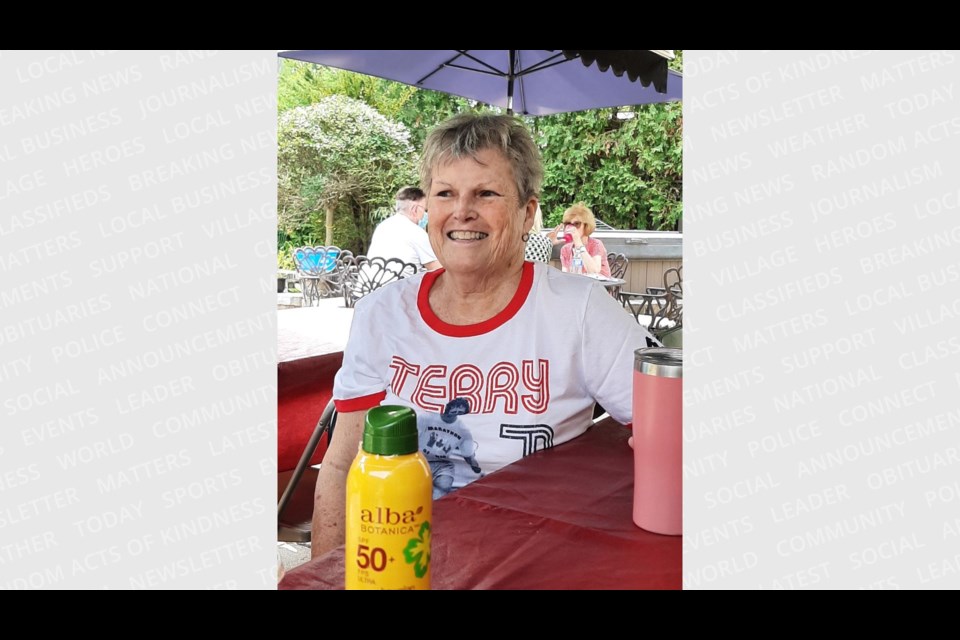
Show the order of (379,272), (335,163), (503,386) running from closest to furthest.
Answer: (503,386) < (379,272) < (335,163)

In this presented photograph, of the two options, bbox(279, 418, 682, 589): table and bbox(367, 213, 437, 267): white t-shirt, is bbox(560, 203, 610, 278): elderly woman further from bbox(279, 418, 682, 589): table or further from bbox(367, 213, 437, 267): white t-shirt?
bbox(279, 418, 682, 589): table

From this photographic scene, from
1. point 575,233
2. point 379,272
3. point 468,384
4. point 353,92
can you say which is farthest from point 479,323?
point 353,92

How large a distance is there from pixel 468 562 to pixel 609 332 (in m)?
0.80

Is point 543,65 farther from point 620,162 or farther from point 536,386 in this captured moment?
point 620,162

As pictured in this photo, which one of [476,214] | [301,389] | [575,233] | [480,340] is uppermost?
[575,233]

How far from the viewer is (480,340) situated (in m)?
1.59

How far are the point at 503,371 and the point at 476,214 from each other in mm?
418

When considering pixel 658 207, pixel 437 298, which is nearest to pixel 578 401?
pixel 437 298

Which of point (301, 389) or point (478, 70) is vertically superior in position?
point (478, 70)

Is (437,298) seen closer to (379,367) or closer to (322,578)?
(379,367)

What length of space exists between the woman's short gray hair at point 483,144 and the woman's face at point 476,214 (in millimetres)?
20

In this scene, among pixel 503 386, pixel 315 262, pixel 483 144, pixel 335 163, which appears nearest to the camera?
pixel 503 386

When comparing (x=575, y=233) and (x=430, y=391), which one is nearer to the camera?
(x=430, y=391)
